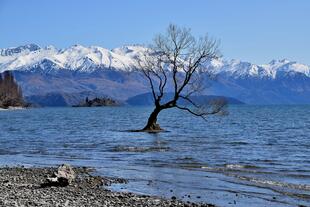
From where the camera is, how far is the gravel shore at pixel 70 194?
19.3 meters

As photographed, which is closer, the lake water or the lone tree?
the lake water

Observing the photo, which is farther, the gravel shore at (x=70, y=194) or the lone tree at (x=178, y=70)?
the lone tree at (x=178, y=70)

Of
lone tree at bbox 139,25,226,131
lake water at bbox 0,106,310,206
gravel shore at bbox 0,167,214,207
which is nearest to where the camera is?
gravel shore at bbox 0,167,214,207

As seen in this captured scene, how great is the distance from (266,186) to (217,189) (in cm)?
273

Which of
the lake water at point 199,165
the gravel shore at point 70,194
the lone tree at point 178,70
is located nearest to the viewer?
the gravel shore at point 70,194

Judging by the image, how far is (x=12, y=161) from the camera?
3725 cm

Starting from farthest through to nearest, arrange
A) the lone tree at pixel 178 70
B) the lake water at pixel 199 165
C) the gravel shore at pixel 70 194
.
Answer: the lone tree at pixel 178 70
the lake water at pixel 199 165
the gravel shore at pixel 70 194

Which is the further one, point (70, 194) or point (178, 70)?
point (178, 70)

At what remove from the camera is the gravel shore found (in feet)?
63.3

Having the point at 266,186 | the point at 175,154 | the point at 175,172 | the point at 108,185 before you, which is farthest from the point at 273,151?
the point at 108,185

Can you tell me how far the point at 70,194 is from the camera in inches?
837

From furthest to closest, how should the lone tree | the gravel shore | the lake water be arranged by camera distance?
the lone tree → the lake water → the gravel shore

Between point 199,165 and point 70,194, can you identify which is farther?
point 199,165

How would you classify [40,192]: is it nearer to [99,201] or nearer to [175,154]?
[99,201]
